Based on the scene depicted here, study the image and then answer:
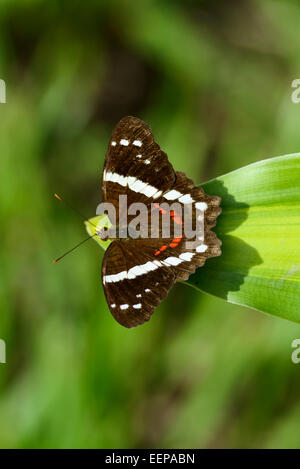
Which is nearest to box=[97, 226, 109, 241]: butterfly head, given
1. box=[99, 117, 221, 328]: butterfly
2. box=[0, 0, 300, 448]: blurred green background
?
box=[99, 117, 221, 328]: butterfly

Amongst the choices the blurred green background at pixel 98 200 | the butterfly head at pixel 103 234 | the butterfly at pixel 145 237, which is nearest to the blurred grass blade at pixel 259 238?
the butterfly at pixel 145 237

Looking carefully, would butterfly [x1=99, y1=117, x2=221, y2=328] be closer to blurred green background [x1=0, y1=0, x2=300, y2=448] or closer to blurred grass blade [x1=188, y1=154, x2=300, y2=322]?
blurred grass blade [x1=188, y1=154, x2=300, y2=322]

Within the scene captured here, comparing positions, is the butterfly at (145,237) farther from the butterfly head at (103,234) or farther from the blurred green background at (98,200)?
the blurred green background at (98,200)

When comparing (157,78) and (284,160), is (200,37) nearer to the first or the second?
(157,78)

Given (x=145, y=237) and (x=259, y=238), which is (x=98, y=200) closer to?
(x=145, y=237)
